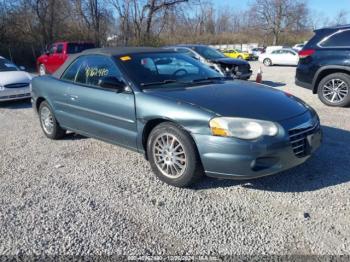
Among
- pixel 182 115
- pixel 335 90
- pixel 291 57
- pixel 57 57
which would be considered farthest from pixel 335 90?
pixel 291 57

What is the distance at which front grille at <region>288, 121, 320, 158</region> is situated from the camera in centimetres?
325

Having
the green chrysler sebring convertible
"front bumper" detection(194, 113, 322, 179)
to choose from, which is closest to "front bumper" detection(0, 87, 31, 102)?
the green chrysler sebring convertible

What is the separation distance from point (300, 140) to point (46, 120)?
4.16 meters

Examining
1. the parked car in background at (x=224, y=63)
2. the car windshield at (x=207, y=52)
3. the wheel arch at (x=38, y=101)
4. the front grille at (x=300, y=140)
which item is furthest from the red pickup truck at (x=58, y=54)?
the front grille at (x=300, y=140)

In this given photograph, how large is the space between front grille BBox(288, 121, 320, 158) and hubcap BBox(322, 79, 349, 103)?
4.67 meters

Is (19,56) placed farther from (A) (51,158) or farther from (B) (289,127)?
(B) (289,127)

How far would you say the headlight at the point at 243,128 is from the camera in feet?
10.3

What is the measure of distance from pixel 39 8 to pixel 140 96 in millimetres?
24109

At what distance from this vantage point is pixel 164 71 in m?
4.26

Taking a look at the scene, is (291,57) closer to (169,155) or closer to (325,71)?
(325,71)

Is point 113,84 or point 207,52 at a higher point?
point 207,52

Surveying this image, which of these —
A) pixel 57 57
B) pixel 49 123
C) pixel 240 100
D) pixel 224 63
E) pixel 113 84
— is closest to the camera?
pixel 240 100

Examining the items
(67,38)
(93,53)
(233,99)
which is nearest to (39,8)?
(67,38)

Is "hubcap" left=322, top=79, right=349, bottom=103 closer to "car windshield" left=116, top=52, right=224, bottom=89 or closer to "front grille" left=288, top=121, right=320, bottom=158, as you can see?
"car windshield" left=116, top=52, right=224, bottom=89
